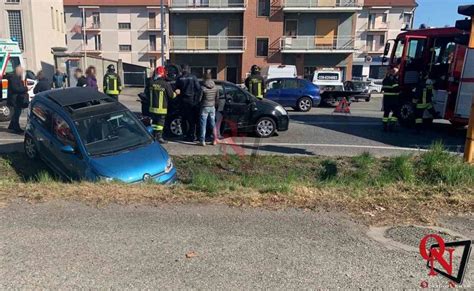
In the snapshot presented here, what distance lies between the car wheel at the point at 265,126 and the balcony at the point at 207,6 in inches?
1064

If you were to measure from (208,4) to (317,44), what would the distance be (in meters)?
10.7

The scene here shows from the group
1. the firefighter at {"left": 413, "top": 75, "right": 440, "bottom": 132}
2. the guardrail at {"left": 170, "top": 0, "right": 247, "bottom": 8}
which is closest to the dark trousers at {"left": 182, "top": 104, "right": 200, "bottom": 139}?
the firefighter at {"left": 413, "top": 75, "right": 440, "bottom": 132}

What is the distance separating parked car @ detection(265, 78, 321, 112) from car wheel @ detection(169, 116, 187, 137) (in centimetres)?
848

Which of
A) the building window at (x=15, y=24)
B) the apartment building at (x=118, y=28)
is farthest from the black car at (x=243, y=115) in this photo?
the apartment building at (x=118, y=28)

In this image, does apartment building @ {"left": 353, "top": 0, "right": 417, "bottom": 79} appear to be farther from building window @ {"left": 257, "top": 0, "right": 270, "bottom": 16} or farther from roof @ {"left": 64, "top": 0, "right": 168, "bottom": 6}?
roof @ {"left": 64, "top": 0, "right": 168, "bottom": 6}

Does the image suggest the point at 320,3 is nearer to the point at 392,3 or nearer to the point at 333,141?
the point at 392,3

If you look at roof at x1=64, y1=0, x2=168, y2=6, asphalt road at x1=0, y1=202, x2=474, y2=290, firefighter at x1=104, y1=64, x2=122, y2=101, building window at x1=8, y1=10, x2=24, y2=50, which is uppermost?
roof at x1=64, y1=0, x2=168, y2=6

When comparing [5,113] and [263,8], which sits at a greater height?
[263,8]

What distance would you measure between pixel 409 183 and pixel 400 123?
785 cm

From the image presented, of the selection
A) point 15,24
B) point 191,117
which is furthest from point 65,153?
point 15,24

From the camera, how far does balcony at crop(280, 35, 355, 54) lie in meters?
35.3

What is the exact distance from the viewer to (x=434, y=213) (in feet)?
12.5

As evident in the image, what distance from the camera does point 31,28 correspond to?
36.3 metres

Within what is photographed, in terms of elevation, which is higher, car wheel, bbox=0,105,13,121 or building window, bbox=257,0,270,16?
building window, bbox=257,0,270,16
